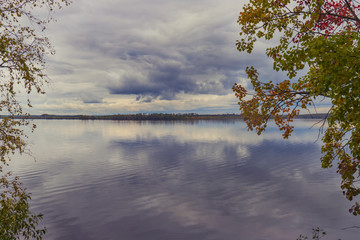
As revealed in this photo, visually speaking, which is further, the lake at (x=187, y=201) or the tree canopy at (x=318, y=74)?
the lake at (x=187, y=201)

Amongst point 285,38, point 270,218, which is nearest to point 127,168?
point 270,218

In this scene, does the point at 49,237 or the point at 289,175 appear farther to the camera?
the point at 289,175

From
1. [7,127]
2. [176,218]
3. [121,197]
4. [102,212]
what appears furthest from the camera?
[121,197]

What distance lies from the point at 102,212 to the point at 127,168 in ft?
68.0

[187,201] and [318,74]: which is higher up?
[318,74]

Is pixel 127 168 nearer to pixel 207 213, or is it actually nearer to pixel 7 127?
pixel 207 213

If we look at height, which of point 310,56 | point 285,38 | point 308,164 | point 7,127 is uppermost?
point 285,38

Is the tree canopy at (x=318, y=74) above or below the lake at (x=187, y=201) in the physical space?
above

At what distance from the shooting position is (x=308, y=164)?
47.2 meters

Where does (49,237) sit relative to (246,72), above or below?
below

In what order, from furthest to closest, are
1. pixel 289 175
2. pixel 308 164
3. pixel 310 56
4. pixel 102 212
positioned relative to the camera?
pixel 308 164
pixel 289 175
pixel 102 212
pixel 310 56

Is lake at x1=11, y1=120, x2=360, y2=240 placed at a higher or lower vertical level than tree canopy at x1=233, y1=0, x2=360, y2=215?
lower

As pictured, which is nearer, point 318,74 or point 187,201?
point 318,74

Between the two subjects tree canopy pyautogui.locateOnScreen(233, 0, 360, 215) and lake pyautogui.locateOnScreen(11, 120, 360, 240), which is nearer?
tree canopy pyautogui.locateOnScreen(233, 0, 360, 215)
